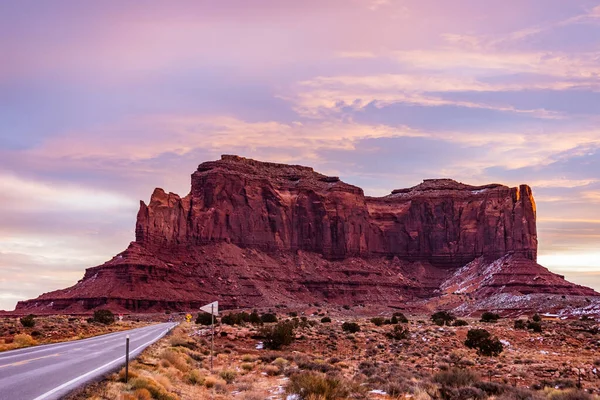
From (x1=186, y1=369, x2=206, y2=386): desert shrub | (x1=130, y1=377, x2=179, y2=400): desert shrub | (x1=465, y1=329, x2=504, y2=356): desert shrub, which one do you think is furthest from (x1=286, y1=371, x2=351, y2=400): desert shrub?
(x1=465, y1=329, x2=504, y2=356): desert shrub

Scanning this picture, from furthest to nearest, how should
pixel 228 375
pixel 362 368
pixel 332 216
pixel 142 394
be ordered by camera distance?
pixel 332 216, pixel 362 368, pixel 228 375, pixel 142 394

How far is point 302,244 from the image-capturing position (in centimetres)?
14512

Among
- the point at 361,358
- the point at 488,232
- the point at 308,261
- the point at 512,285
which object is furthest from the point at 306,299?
the point at 361,358

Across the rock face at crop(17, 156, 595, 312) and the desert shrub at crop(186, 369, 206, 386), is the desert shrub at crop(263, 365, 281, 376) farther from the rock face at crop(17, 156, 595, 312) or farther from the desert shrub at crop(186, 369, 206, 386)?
the rock face at crop(17, 156, 595, 312)

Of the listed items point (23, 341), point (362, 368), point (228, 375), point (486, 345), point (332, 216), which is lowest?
point (362, 368)

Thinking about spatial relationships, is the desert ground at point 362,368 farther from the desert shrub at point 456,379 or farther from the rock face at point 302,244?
the rock face at point 302,244

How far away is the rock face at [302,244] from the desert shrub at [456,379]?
8788cm

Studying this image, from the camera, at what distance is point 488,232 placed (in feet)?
482

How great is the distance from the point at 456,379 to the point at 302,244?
12734cm

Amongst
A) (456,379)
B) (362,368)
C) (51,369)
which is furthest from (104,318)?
(456,379)

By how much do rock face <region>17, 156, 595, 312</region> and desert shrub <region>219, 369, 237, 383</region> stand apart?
8347 cm

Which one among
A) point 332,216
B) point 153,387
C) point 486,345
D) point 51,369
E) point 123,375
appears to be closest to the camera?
point 153,387

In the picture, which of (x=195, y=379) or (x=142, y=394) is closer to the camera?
(x=142, y=394)

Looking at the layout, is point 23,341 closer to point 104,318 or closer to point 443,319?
point 104,318
